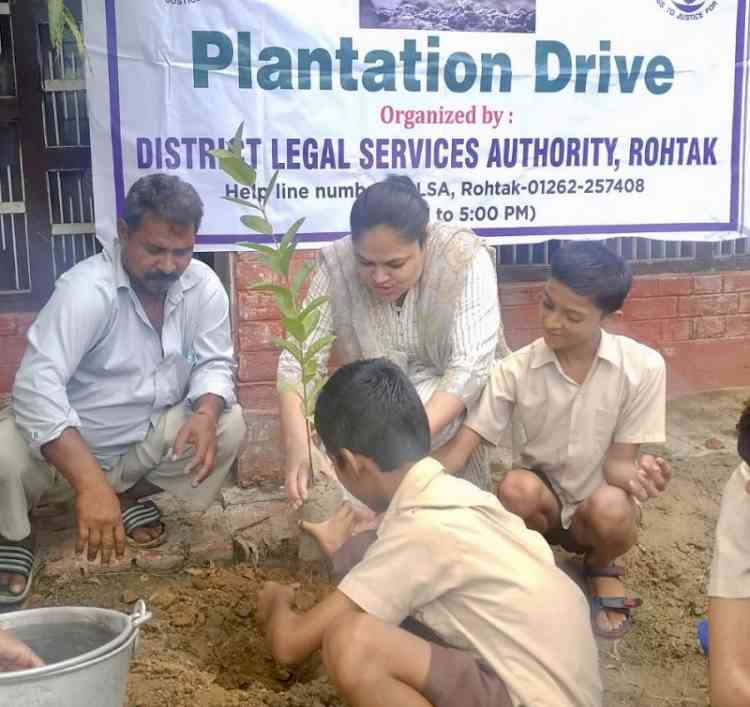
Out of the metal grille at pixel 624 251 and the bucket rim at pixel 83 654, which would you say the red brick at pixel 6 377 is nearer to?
the bucket rim at pixel 83 654

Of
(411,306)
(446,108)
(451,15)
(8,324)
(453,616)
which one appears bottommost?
(453,616)

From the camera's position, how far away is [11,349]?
434 cm

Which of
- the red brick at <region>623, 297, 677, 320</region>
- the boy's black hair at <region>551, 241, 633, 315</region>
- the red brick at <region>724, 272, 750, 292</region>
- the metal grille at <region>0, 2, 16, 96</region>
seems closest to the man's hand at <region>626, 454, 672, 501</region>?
the boy's black hair at <region>551, 241, 633, 315</region>

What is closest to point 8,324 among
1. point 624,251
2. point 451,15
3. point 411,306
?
point 411,306

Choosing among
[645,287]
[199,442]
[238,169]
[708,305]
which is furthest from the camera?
[708,305]

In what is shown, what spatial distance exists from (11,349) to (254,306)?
42.4 inches

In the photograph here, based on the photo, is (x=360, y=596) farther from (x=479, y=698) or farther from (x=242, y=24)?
(x=242, y=24)

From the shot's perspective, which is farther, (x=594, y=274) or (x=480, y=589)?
(x=594, y=274)

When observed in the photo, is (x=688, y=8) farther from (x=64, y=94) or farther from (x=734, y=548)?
(x=734, y=548)

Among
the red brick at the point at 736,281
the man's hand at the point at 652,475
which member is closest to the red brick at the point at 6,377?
the man's hand at the point at 652,475

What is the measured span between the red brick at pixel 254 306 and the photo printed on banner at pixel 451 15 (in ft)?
4.05

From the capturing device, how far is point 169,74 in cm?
411

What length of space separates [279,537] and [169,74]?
1934mm

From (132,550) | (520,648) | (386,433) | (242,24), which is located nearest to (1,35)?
(242,24)
